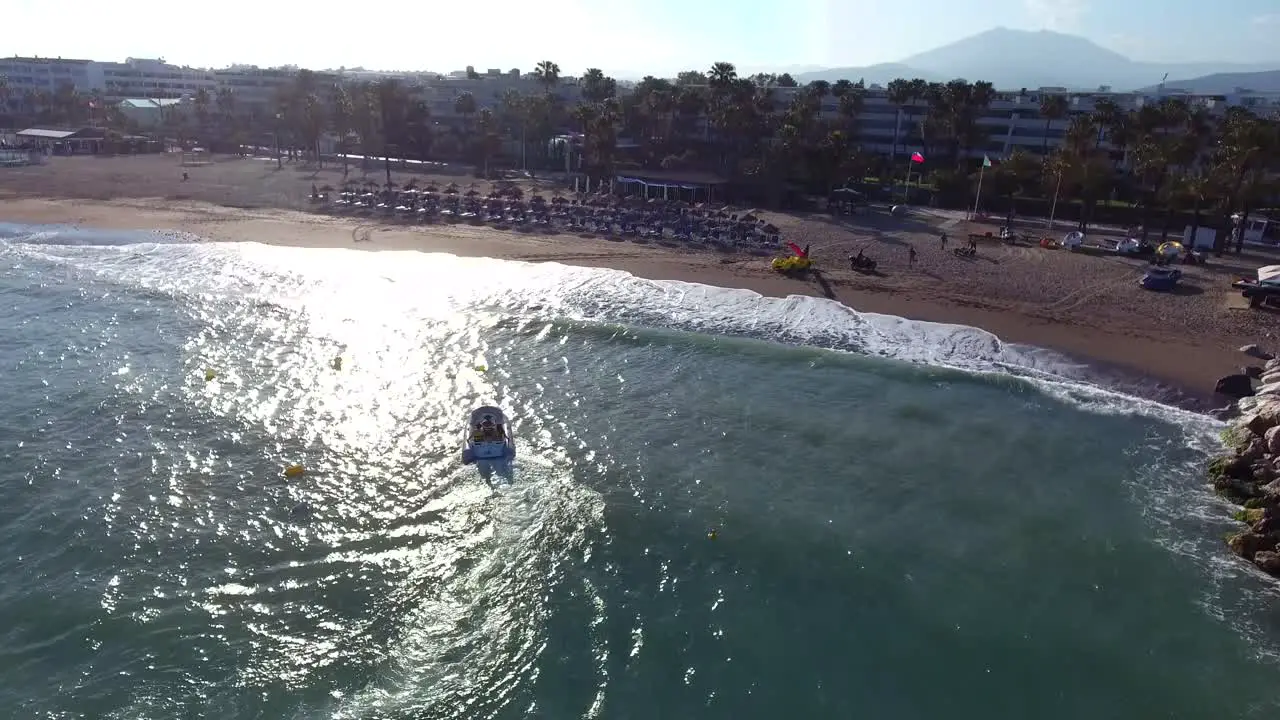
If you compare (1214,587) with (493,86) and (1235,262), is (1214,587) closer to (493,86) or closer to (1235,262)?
(1235,262)

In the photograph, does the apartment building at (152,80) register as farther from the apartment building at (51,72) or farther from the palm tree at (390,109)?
the palm tree at (390,109)

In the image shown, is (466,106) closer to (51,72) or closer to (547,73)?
(547,73)

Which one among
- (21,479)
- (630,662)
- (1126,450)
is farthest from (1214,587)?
(21,479)

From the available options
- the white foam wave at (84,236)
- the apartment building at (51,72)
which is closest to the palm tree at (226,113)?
the apartment building at (51,72)

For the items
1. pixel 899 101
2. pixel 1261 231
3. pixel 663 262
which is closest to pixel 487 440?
pixel 663 262

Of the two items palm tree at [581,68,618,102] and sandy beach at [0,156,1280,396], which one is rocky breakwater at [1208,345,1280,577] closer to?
sandy beach at [0,156,1280,396]

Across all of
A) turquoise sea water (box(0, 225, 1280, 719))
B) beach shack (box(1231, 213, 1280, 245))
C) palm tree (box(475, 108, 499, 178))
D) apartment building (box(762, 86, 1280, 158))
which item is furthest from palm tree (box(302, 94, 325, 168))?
beach shack (box(1231, 213, 1280, 245))
